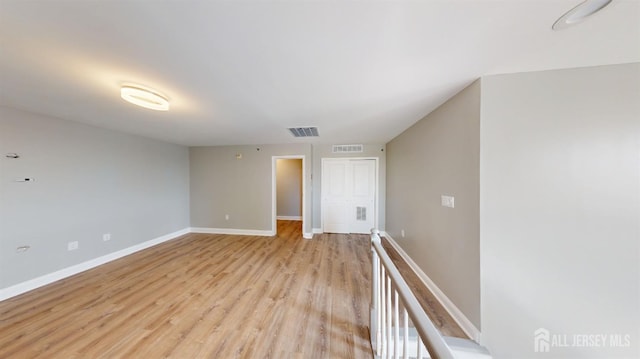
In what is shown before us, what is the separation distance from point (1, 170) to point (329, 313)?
4090 mm

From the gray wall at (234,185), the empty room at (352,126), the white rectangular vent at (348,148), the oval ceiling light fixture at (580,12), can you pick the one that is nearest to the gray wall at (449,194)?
the empty room at (352,126)

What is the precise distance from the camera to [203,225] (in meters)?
4.80

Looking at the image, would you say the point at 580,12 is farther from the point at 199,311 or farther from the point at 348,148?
the point at 348,148

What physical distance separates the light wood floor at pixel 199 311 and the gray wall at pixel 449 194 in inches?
36.0

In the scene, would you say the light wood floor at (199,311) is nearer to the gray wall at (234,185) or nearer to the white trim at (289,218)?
the gray wall at (234,185)

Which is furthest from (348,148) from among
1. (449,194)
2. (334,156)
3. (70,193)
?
(70,193)

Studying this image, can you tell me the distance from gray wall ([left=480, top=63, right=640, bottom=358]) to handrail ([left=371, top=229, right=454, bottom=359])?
2.95 feet

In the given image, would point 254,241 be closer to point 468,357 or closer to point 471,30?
point 468,357

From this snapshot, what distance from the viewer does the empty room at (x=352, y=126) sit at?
3.53 ft

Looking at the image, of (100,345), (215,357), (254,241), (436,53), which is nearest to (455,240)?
(436,53)

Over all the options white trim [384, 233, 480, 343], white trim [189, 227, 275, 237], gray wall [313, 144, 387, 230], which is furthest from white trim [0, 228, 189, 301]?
white trim [384, 233, 480, 343]

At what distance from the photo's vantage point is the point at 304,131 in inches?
135

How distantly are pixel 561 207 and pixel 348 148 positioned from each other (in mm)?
3521

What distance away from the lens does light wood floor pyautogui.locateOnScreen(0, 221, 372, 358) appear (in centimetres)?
158
